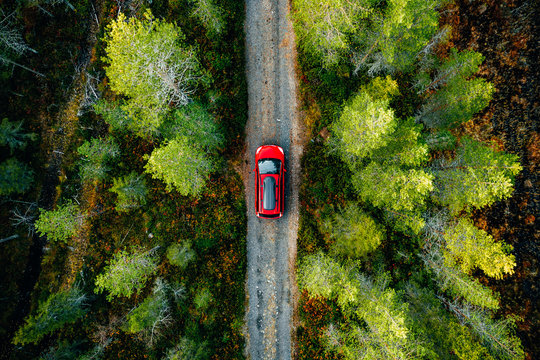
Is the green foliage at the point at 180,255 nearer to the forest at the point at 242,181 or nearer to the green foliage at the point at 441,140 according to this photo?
the forest at the point at 242,181

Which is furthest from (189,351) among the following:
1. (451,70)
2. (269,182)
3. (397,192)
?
(451,70)

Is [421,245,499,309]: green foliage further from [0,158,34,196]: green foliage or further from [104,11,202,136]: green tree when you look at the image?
[0,158,34,196]: green foliage

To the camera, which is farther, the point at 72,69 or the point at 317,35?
the point at 72,69

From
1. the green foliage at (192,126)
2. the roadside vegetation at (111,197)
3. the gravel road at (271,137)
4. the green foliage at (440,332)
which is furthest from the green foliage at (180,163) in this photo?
the green foliage at (440,332)

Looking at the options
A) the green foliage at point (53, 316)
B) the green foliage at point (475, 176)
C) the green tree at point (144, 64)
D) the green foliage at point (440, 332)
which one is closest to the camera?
the green foliage at point (475, 176)

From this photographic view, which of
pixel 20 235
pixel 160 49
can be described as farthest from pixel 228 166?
pixel 20 235

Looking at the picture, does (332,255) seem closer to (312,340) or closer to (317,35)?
(312,340)

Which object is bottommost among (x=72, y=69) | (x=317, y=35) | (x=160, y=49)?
(x=160, y=49)
